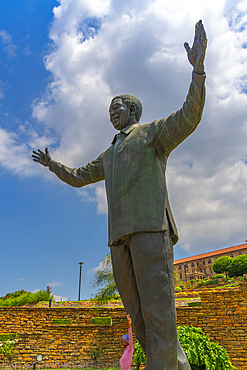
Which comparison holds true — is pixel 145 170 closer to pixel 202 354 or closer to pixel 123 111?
pixel 123 111

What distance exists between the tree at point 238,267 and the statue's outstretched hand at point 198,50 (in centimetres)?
4011

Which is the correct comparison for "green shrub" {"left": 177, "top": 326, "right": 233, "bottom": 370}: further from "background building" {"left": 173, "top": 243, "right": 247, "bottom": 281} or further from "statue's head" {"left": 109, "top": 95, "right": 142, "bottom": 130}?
"background building" {"left": 173, "top": 243, "right": 247, "bottom": 281}

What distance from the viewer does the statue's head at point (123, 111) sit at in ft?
8.77

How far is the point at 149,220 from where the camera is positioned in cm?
214

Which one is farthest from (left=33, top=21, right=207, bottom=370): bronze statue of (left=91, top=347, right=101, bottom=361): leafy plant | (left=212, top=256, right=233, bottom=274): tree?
(left=212, top=256, right=233, bottom=274): tree

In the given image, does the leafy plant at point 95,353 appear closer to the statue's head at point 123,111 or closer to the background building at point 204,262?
the statue's head at point 123,111

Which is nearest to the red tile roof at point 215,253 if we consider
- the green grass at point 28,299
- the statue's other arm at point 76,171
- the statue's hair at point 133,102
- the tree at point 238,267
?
the tree at point 238,267

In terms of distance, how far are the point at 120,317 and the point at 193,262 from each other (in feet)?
199

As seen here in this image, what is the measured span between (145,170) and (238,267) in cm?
4088

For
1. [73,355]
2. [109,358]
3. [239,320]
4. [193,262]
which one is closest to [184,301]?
[239,320]

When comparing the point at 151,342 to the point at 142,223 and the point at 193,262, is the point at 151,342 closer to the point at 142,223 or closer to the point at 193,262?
the point at 142,223

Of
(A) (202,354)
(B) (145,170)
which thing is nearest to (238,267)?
(A) (202,354)

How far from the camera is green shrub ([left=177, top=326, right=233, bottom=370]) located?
6625mm

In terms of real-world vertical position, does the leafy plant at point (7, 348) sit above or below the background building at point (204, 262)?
below
